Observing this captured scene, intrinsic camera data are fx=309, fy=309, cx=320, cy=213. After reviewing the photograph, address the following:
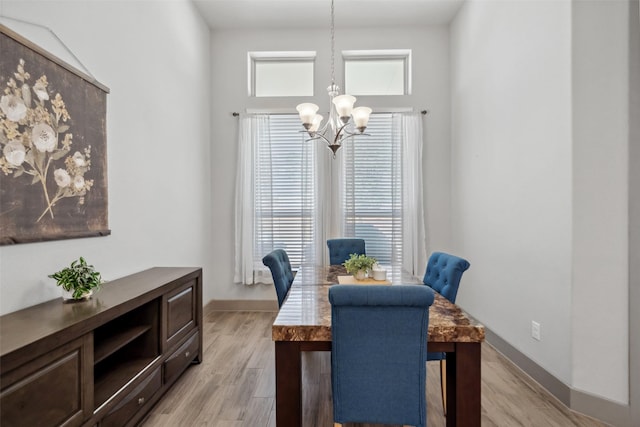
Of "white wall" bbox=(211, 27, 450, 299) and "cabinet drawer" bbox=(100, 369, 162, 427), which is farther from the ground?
"white wall" bbox=(211, 27, 450, 299)

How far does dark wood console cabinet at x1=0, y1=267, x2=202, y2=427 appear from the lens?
1.14 metres

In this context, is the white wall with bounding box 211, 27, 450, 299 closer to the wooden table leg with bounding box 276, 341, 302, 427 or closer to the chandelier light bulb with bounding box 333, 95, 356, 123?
the chandelier light bulb with bounding box 333, 95, 356, 123

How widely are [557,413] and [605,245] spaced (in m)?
1.12

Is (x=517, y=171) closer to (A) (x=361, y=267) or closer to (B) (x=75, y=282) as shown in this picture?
(A) (x=361, y=267)

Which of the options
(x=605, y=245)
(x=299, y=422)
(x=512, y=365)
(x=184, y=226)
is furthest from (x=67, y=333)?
(x=512, y=365)

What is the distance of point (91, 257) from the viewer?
2020 mm

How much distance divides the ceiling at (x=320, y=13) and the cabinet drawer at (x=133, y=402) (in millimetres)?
3897

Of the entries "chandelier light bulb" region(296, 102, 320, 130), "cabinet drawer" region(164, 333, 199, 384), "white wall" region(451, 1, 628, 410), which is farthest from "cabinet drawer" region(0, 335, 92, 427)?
"white wall" region(451, 1, 628, 410)

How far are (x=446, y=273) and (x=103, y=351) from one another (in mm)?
2115

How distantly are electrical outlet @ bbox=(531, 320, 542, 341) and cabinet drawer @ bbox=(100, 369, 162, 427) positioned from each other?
2744mm

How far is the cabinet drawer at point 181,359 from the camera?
7.06 feet

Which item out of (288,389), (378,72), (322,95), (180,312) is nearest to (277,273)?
(180,312)

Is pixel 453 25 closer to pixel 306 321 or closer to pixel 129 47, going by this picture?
pixel 129 47

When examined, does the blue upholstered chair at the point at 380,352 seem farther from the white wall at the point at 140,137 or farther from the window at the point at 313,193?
the window at the point at 313,193
